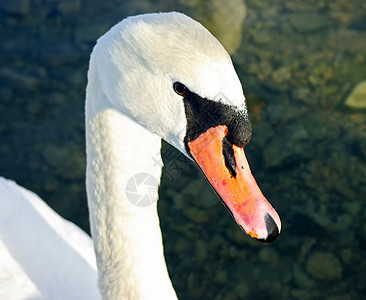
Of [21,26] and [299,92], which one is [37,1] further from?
[299,92]

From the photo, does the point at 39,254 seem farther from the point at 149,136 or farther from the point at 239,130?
the point at 239,130

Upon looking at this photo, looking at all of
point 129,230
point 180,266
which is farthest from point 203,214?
point 129,230

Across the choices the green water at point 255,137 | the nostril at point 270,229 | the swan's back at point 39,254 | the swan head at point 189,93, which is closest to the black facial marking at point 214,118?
the swan head at point 189,93

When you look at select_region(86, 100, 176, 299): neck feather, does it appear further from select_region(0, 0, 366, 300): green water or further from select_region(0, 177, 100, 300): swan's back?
select_region(0, 0, 366, 300): green water

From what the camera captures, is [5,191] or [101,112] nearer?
[101,112]

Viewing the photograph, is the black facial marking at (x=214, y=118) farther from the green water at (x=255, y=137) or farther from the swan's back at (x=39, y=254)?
the green water at (x=255, y=137)

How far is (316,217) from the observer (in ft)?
15.1

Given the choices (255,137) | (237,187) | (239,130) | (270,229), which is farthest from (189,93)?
(255,137)

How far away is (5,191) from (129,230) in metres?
1.40

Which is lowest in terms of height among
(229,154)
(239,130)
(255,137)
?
(255,137)

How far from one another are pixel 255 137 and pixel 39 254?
7.73 ft

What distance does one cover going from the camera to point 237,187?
2.25m

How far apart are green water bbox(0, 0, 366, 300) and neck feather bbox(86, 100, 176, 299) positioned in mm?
→ 1196

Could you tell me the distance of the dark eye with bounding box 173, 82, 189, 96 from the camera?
7.06ft
